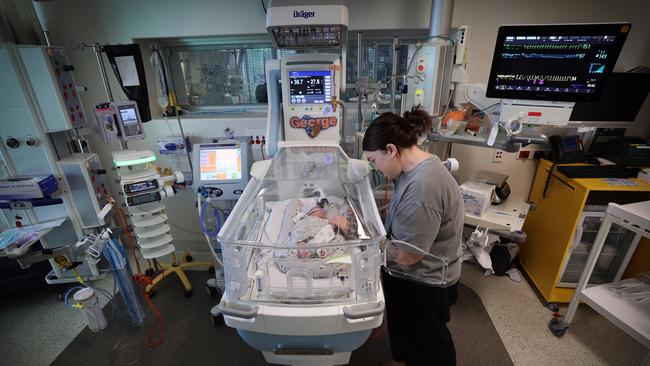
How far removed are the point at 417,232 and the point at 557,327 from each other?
1.66 meters

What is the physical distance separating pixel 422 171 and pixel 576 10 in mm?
2187

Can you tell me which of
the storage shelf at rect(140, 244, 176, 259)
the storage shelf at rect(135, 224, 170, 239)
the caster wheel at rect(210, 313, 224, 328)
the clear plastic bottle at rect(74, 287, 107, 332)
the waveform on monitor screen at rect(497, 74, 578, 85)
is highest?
the waveform on monitor screen at rect(497, 74, 578, 85)

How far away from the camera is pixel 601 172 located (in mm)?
2148

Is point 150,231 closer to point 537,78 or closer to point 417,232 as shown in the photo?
point 417,232

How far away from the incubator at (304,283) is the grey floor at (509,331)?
4.76 ft

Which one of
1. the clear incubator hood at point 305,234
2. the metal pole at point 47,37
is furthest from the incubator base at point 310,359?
the metal pole at point 47,37

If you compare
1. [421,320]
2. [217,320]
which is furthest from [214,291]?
[421,320]

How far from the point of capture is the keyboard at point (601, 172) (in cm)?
213

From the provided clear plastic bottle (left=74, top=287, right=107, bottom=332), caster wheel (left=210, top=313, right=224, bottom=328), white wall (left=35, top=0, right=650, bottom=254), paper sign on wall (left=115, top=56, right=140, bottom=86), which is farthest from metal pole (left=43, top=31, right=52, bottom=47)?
caster wheel (left=210, top=313, right=224, bottom=328)

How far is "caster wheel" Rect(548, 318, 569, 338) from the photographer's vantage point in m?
2.02

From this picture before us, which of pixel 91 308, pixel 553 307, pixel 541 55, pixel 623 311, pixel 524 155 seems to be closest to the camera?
pixel 623 311

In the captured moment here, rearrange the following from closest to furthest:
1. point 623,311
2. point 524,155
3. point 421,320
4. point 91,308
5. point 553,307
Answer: point 421,320 → point 623,311 → point 91,308 → point 553,307 → point 524,155

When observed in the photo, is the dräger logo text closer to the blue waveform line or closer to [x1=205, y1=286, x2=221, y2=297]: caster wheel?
the blue waveform line

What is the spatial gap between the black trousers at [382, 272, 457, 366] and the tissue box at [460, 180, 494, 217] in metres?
0.92
